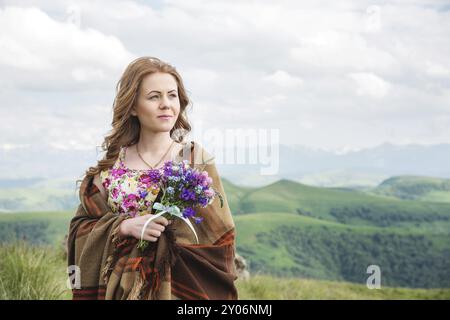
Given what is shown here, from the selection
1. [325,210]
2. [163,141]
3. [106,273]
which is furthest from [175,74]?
[325,210]

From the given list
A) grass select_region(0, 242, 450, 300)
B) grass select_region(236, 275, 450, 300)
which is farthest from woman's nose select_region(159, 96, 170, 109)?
grass select_region(236, 275, 450, 300)

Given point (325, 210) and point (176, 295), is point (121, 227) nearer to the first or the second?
point (176, 295)

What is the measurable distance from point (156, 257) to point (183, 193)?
46 centimetres

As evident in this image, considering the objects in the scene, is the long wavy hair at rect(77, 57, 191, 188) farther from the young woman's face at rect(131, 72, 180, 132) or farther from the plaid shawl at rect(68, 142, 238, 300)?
the plaid shawl at rect(68, 142, 238, 300)

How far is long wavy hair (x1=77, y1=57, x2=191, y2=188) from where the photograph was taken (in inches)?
165

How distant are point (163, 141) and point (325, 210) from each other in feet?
288

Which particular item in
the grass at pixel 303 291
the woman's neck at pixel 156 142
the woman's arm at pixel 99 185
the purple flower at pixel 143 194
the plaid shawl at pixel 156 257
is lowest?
the grass at pixel 303 291

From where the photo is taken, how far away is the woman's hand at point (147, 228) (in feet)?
12.3

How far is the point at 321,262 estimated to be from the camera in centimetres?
6394

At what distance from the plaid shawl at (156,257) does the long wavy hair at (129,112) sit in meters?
0.22

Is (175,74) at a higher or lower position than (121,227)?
higher

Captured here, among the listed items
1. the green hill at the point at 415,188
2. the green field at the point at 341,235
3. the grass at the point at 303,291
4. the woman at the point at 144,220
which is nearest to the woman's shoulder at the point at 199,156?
the woman at the point at 144,220

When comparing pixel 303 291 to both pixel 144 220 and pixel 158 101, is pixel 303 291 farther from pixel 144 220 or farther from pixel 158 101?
pixel 144 220

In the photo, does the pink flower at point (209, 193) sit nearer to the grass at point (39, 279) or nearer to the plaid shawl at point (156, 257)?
the plaid shawl at point (156, 257)
